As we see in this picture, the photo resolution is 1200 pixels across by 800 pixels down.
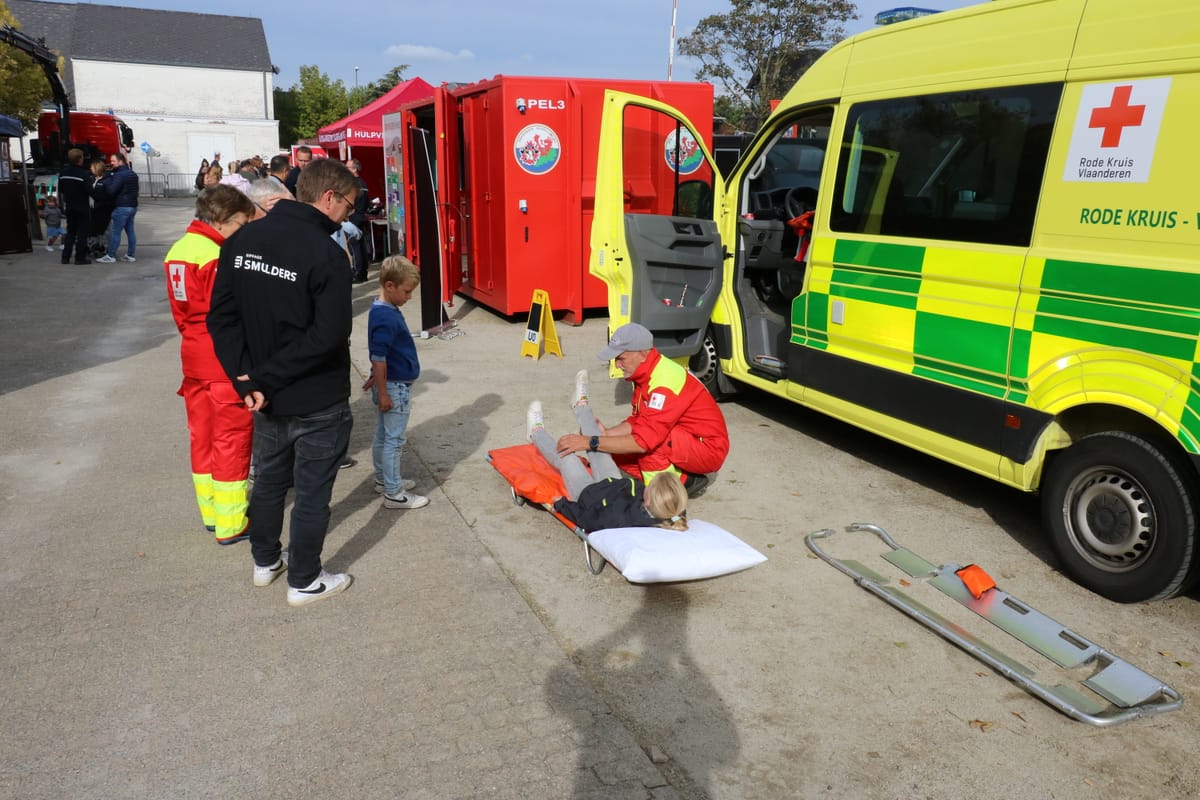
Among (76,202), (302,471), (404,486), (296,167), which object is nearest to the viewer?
(302,471)

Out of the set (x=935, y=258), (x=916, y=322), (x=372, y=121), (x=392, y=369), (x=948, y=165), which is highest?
(x=372, y=121)

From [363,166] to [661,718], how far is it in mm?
16368

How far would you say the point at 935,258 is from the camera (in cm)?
449

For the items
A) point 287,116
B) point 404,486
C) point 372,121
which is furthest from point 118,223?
point 287,116

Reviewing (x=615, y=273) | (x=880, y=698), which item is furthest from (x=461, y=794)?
(x=615, y=273)

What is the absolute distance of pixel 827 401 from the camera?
17.7 feet

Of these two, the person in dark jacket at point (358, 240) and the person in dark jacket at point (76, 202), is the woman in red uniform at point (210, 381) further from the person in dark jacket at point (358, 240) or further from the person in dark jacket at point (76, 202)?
the person in dark jacket at point (76, 202)

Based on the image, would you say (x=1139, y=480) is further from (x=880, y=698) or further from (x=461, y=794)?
(x=461, y=794)

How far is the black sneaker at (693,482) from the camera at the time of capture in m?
4.73

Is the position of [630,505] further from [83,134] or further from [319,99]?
[319,99]

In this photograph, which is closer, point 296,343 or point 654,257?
point 296,343

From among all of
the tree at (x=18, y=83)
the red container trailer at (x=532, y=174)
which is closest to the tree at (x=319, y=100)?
the tree at (x=18, y=83)

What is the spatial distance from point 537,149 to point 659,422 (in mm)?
6021

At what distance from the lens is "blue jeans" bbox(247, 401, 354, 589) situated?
3.44 metres
